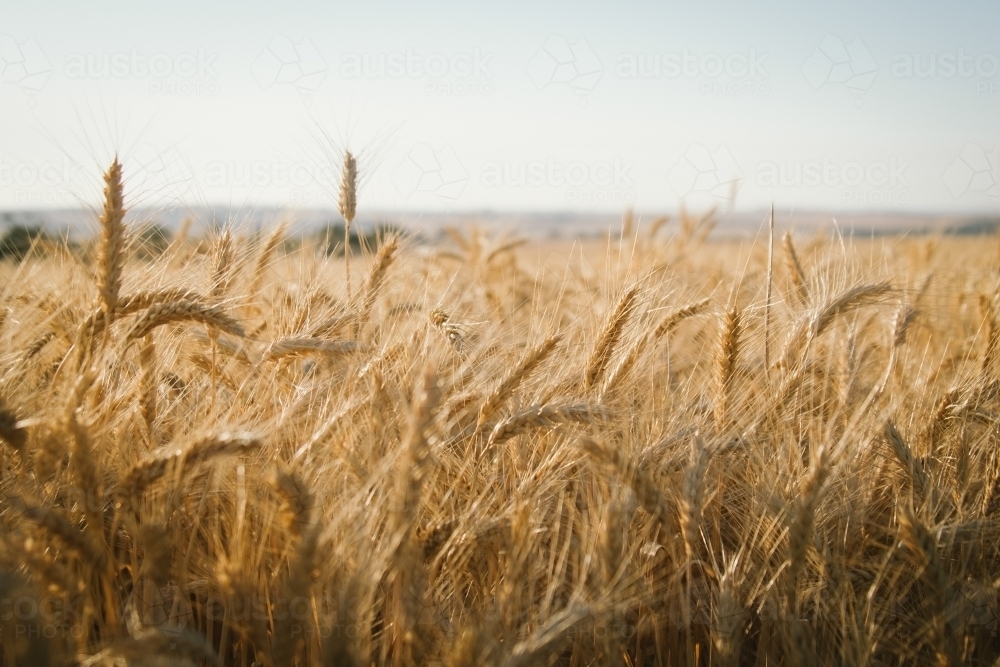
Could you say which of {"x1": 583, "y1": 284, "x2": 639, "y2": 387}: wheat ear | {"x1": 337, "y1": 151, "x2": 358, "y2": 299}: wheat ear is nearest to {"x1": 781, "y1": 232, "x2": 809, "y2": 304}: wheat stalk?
{"x1": 583, "y1": 284, "x2": 639, "y2": 387}: wheat ear

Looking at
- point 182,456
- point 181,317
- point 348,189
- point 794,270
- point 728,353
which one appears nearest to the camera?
point 182,456

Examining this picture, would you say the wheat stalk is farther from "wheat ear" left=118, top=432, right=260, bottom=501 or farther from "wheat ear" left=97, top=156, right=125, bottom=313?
"wheat ear" left=97, top=156, right=125, bottom=313

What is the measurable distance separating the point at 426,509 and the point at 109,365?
102cm

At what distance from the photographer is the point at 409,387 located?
1.61m

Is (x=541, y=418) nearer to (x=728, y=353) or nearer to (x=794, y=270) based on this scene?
(x=728, y=353)

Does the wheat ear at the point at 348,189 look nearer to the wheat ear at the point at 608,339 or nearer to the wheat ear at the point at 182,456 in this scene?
the wheat ear at the point at 608,339

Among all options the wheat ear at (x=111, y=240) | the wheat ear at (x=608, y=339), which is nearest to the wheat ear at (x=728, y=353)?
the wheat ear at (x=608, y=339)

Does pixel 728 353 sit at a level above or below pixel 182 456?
above

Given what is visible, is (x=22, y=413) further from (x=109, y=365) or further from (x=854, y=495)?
(x=854, y=495)

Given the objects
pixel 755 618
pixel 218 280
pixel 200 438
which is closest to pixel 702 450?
pixel 755 618

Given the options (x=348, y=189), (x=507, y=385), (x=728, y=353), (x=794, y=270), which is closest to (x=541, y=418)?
(x=507, y=385)

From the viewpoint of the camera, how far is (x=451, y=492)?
56.8 inches

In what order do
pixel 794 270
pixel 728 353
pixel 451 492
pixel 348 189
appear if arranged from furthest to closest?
pixel 794 270 < pixel 348 189 < pixel 728 353 < pixel 451 492

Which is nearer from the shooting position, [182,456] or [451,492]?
[182,456]
